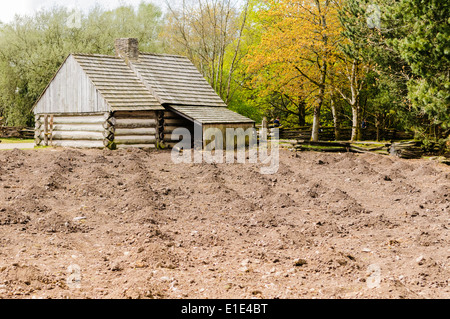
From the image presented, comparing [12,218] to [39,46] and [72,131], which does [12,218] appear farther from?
[39,46]

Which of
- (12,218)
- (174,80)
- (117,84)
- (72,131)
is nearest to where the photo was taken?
(12,218)

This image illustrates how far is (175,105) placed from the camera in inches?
890

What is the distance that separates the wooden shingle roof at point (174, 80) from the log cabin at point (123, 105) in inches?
1.9

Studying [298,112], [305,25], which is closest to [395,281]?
[305,25]

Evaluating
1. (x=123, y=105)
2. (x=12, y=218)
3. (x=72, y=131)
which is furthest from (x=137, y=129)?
(x=12, y=218)

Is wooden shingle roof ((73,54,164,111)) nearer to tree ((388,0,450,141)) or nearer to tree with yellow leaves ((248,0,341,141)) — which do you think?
tree with yellow leaves ((248,0,341,141))

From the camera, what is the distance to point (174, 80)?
24.8 m

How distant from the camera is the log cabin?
21234 mm

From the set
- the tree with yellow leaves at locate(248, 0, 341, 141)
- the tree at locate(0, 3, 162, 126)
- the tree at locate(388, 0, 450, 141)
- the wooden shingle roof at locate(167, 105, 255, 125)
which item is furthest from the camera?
the tree at locate(0, 3, 162, 126)

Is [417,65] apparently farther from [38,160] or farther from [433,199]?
[38,160]

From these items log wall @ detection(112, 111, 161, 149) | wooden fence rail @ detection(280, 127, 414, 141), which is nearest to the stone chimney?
log wall @ detection(112, 111, 161, 149)

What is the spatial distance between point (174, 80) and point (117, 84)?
3.52 m

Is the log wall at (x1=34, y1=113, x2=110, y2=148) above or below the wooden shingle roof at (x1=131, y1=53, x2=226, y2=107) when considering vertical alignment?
below

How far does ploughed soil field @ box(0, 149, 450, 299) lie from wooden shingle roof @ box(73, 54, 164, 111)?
24.3ft
